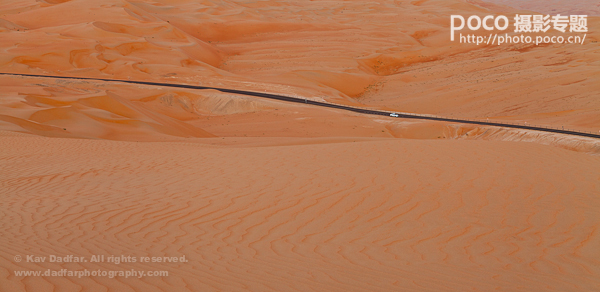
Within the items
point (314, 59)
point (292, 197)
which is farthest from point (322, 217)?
point (314, 59)

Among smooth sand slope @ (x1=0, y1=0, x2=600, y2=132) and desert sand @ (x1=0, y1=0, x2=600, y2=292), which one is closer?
desert sand @ (x1=0, y1=0, x2=600, y2=292)

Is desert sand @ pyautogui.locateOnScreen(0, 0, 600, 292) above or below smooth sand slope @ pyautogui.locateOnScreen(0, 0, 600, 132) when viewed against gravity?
below

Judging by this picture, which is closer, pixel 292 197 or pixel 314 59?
→ pixel 292 197

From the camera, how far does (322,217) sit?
23.7ft

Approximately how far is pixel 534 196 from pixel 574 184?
1.37 metres

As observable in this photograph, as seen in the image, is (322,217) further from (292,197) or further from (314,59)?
Result: (314,59)

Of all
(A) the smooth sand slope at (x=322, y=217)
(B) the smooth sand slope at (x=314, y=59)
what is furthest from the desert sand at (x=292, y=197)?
(B) the smooth sand slope at (x=314, y=59)

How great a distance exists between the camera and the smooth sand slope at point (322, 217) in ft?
15.8

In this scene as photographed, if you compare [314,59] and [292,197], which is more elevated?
[314,59]

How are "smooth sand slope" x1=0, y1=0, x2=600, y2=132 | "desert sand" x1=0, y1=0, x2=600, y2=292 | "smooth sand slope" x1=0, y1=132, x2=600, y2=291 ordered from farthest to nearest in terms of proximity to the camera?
1. "smooth sand slope" x1=0, y1=0, x2=600, y2=132
2. "desert sand" x1=0, y1=0, x2=600, y2=292
3. "smooth sand slope" x1=0, y1=132, x2=600, y2=291

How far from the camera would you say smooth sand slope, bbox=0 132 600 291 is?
4.83 metres

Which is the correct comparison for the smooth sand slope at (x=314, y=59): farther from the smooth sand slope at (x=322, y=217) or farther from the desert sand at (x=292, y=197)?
the smooth sand slope at (x=322, y=217)

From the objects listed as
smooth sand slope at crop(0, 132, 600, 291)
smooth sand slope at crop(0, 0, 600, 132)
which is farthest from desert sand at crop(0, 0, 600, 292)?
smooth sand slope at crop(0, 0, 600, 132)

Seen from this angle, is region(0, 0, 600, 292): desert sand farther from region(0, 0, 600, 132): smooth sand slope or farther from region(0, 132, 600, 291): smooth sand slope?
region(0, 0, 600, 132): smooth sand slope
